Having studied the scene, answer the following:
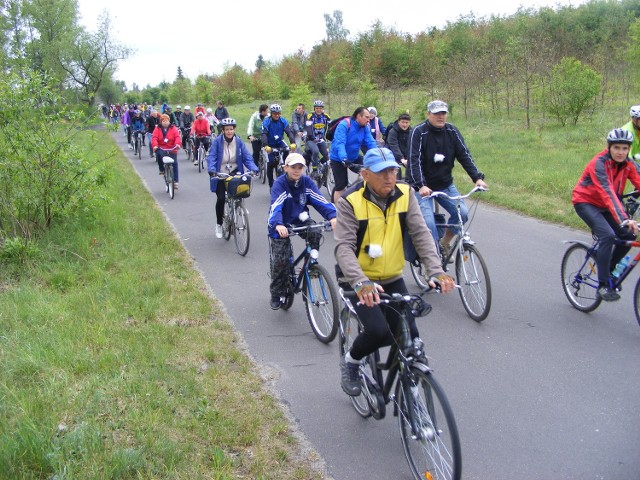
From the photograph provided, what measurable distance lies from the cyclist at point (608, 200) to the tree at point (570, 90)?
50.6ft

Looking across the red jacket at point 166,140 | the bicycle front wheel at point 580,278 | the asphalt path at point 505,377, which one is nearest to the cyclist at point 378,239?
the asphalt path at point 505,377

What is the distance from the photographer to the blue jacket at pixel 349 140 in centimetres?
1073

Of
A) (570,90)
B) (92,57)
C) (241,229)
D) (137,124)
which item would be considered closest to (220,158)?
(241,229)

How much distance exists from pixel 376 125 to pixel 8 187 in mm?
7534

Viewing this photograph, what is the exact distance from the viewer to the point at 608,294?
246 inches

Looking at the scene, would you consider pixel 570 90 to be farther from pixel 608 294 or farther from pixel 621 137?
pixel 608 294

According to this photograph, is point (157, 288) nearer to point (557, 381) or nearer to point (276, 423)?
point (276, 423)

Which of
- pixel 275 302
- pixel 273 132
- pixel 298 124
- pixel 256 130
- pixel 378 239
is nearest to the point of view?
pixel 378 239

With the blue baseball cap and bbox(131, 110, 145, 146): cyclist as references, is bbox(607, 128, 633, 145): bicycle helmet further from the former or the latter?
bbox(131, 110, 145, 146): cyclist

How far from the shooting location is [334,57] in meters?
50.1

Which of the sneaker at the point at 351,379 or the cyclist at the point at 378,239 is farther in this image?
the sneaker at the point at 351,379

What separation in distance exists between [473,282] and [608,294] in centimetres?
132

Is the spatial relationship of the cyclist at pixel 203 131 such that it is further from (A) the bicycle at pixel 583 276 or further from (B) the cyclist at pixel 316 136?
(A) the bicycle at pixel 583 276

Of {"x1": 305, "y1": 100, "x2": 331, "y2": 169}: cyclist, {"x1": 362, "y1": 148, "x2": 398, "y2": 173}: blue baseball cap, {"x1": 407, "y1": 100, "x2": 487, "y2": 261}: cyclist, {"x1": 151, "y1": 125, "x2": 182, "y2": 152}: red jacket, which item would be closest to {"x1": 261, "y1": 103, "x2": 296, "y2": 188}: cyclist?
{"x1": 305, "y1": 100, "x2": 331, "y2": 169}: cyclist
